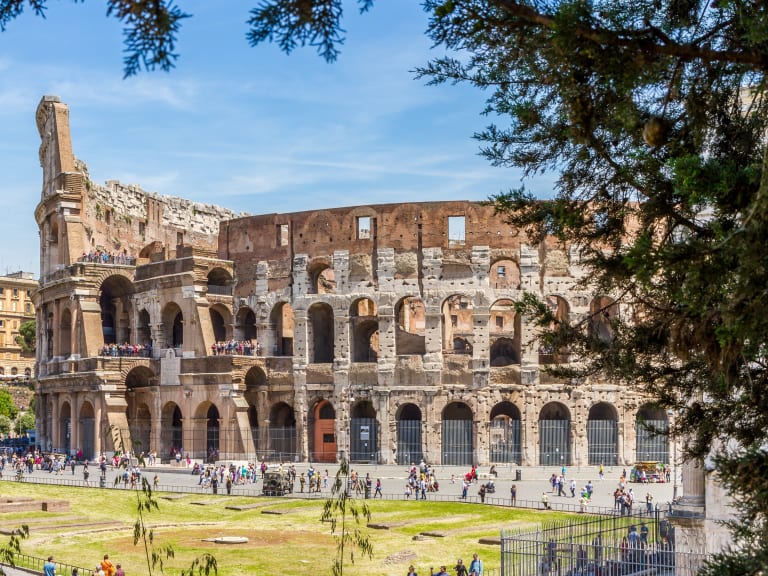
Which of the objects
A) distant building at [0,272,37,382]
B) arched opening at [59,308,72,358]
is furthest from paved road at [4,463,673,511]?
distant building at [0,272,37,382]

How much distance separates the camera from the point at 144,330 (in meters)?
48.1

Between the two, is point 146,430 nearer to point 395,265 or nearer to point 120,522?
point 395,265

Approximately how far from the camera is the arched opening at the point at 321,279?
147 feet

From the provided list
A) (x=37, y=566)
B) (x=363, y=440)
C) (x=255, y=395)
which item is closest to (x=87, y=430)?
(x=255, y=395)

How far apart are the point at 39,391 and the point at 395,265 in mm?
19279

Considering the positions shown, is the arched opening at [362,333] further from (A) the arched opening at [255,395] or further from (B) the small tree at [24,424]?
(B) the small tree at [24,424]

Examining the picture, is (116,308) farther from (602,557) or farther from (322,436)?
(602,557)

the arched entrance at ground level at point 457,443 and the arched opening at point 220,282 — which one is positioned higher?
the arched opening at point 220,282

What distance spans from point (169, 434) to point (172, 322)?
4.97m

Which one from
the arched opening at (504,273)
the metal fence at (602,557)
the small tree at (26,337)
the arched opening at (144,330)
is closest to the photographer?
the metal fence at (602,557)

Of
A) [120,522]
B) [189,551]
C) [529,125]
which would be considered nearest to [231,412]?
[120,522]

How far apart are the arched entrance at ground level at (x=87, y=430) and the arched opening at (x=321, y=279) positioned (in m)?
11.0

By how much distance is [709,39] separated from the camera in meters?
7.70

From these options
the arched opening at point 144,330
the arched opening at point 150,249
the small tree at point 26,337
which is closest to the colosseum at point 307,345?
the arched opening at point 144,330
